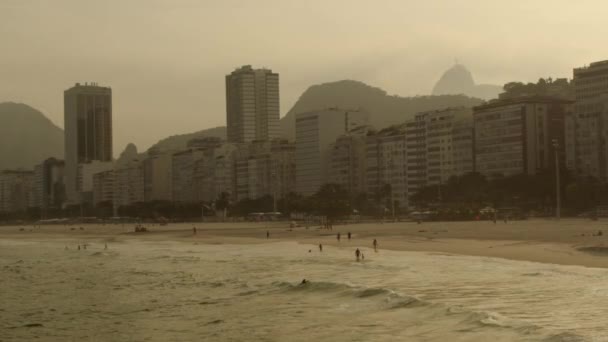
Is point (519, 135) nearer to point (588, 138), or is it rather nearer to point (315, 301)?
point (588, 138)

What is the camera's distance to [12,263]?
54.1 metres

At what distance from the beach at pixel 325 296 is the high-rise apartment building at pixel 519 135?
90.1 metres

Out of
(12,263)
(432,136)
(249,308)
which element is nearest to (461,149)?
(432,136)

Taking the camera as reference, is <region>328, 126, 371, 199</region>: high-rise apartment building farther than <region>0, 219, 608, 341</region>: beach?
Yes

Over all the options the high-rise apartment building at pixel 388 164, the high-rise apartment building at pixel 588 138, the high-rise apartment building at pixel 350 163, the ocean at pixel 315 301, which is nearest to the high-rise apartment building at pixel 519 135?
the high-rise apartment building at pixel 588 138

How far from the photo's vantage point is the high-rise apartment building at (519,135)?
459 ft

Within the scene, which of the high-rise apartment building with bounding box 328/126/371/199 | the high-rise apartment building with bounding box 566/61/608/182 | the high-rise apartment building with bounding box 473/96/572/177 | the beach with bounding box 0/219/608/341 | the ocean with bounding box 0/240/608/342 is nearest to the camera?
the ocean with bounding box 0/240/608/342

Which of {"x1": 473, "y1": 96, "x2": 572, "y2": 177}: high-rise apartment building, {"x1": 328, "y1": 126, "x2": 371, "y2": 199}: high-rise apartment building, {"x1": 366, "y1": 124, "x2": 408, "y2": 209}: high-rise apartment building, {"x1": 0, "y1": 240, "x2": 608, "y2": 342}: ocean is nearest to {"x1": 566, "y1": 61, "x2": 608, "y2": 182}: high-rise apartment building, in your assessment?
{"x1": 473, "y1": 96, "x2": 572, "y2": 177}: high-rise apartment building

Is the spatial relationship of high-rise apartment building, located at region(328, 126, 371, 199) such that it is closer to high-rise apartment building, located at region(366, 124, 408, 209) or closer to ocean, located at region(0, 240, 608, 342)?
high-rise apartment building, located at region(366, 124, 408, 209)

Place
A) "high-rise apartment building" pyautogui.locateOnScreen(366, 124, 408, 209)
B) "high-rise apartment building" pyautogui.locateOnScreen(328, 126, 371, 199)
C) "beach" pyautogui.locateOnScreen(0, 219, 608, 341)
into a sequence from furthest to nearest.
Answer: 1. "high-rise apartment building" pyautogui.locateOnScreen(328, 126, 371, 199)
2. "high-rise apartment building" pyautogui.locateOnScreen(366, 124, 408, 209)
3. "beach" pyautogui.locateOnScreen(0, 219, 608, 341)

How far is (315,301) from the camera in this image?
27953 mm

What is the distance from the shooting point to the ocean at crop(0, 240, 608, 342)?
2141cm

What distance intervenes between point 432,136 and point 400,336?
5668 inches

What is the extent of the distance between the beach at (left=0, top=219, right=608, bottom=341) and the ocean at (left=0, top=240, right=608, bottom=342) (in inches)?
2.0
